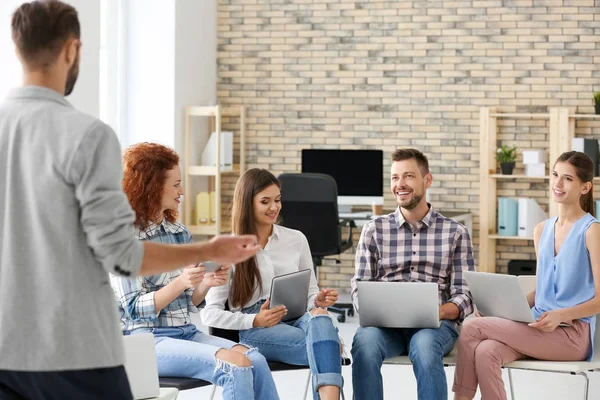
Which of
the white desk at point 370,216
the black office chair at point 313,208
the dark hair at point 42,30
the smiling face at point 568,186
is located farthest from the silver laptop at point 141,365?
the white desk at point 370,216

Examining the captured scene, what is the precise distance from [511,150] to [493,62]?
0.77 metres

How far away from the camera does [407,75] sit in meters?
7.71

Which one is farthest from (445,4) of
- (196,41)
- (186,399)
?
(186,399)

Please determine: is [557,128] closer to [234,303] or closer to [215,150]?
A: [215,150]

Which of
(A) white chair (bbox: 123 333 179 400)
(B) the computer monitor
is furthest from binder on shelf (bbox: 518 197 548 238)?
(A) white chair (bbox: 123 333 179 400)

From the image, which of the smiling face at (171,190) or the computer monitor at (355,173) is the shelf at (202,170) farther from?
→ the smiling face at (171,190)

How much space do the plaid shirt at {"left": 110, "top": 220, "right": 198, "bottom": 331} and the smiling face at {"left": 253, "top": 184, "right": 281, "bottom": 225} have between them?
1.18 ft

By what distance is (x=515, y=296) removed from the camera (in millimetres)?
3293

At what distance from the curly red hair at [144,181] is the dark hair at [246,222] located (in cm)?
40

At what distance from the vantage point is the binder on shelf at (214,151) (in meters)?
7.44

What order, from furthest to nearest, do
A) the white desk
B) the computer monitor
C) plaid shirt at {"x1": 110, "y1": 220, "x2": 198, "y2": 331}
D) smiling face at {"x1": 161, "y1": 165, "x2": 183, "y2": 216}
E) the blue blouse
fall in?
1. the computer monitor
2. the white desk
3. the blue blouse
4. smiling face at {"x1": 161, "y1": 165, "x2": 183, "y2": 216}
5. plaid shirt at {"x1": 110, "y1": 220, "x2": 198, "y2": 331}

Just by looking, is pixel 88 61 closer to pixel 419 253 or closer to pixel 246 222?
pixel 246 222

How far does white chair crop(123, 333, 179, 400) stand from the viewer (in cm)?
267

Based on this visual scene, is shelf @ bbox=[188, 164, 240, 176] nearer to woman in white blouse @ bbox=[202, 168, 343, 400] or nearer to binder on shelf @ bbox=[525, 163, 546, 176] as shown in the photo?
binder on shelf @ bbox=[525, 163, 546, 176]
